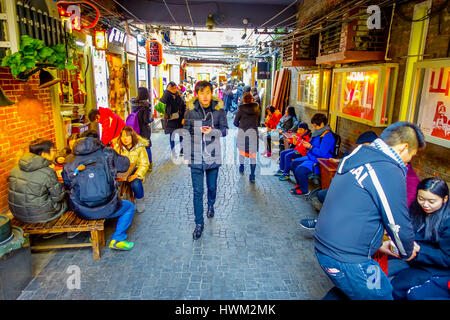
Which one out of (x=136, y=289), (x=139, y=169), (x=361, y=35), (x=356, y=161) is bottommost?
(x=136, y=289)

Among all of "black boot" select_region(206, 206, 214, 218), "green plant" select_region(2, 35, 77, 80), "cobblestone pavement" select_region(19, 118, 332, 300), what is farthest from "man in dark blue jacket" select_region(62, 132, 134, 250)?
"black boot" select_region(206, 206, 214, 218)

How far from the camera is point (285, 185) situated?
6906mm

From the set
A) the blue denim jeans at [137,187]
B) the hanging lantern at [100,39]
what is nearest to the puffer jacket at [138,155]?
the blue denim jeans at [137,187]

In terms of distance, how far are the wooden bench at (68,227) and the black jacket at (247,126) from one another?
377cm

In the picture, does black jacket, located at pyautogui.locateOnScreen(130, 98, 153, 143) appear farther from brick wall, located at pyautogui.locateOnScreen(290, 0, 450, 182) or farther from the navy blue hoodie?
the navy blue hoodie

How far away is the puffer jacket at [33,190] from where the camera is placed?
359 centimetres

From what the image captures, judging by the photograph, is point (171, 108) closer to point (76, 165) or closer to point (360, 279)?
point (76, 165)

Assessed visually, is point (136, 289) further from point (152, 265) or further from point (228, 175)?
point (228, 175)

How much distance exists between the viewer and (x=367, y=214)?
6.88ft

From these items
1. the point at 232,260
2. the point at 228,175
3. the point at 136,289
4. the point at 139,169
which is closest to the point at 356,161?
the point at 232,260

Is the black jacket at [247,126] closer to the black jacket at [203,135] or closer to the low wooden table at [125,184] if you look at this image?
the black jacket at [203,135]

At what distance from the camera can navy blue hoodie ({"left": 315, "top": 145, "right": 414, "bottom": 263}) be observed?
6.65 feet

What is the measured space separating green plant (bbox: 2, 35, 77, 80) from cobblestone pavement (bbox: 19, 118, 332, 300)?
7.73 feet
